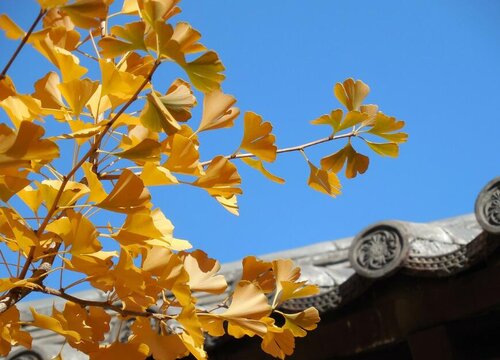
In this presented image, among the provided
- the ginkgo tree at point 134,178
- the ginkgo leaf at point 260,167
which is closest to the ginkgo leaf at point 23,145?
the ginkgo tree at point 134,178

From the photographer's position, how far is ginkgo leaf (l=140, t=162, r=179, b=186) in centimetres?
69

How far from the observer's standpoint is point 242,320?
2.38ft

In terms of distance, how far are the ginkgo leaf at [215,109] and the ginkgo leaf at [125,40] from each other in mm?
108

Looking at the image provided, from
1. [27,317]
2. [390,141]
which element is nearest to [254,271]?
[390,141]

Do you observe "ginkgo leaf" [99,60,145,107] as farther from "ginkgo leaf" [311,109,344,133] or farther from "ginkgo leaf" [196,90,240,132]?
"ginkgo leaf" [311,109,344,133]

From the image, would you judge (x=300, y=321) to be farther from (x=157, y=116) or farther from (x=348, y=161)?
(x=157, y=116)

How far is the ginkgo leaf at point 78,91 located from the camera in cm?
70

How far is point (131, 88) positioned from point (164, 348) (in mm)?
239

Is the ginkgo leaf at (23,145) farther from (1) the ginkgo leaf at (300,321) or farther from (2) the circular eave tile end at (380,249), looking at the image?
(2) the circular eave tile end at (380,249)

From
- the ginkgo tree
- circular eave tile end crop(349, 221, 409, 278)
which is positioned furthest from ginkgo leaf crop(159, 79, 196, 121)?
circular eave tile end crop(349, 221, 409, 278)

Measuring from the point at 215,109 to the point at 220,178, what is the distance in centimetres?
7

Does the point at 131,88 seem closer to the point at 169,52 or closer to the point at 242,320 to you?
the point at 169,52

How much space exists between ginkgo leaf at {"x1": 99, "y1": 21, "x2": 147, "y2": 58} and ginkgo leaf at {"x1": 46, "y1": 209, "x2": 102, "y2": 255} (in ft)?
0.45

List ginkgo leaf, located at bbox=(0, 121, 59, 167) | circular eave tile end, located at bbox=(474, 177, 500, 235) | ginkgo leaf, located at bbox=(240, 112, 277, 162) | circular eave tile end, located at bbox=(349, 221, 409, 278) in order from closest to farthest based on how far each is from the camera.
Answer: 1. ginkgo leaf, located at bbox=(0, 121, 59, 167)
2. ginkgo leaf, located at bbox=(240, 112, 277, 162)
3. circular eave tile end, located at bbox=(474, 177, 500, 235)
4. circular eave tile end, located at bbox=(349, 221, 409, 278)
